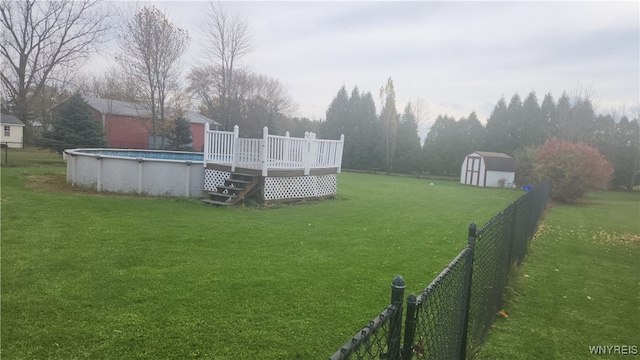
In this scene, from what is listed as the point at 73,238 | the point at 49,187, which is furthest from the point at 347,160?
the point at 73,238

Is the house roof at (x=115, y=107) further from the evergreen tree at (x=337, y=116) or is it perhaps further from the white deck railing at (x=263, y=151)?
the white deck railing at (x=263, y=151)

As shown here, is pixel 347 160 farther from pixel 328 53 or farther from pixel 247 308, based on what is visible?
pixel 247 308

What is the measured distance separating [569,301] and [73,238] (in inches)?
281

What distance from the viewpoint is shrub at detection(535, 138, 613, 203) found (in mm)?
18203

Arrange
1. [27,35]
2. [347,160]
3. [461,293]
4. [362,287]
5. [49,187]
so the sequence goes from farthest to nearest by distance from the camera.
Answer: [347,160] < [27,35] < [49,187] < [362,287] < [461,293]

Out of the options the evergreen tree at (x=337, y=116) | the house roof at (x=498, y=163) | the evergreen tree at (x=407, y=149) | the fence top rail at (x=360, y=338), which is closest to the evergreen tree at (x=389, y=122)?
the evergreen tree at (x=407, y=149)

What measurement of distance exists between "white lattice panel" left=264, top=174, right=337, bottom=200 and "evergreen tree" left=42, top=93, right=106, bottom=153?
14.3 m

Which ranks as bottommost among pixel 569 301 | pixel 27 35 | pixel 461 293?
pixel 569 301

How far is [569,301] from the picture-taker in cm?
502

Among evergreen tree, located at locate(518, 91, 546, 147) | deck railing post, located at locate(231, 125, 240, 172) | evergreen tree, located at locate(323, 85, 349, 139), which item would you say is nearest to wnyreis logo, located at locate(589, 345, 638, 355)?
deck railing post, located at locate(231, 125, 240, 172)

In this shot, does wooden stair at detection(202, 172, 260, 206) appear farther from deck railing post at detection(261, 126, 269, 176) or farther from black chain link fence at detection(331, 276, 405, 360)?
black chain link fence at detection(331, 276, 405, 360)

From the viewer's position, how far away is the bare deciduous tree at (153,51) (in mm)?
22938

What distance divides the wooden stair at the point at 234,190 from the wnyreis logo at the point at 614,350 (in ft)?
26.8

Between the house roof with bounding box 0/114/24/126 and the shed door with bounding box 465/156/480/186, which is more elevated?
the house roof with bounding box 0/114/24/126
